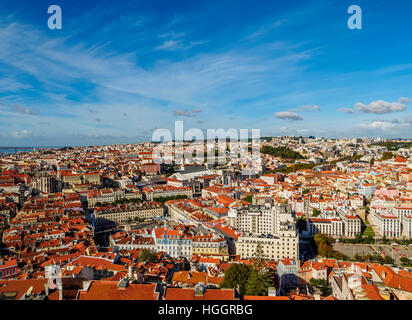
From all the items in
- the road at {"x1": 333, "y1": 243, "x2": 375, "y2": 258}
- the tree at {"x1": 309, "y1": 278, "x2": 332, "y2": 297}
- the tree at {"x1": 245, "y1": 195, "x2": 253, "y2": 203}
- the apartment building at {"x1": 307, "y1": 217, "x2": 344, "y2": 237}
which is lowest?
the road at {"x1": 333, "y1": 243, "x2": 375, "y2": 258}

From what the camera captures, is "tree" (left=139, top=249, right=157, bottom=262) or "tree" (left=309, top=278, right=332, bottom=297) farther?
"tree" (left=139, top=249, right=157, bottom=262)

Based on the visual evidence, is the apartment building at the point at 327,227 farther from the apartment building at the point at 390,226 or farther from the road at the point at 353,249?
the apartment building at the point at 390,226

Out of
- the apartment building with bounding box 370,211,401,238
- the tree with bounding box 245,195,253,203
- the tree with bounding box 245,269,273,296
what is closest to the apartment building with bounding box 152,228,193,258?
the tree with bounding box 245,269,273,296

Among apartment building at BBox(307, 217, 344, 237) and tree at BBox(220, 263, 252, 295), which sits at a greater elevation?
tree at BBox(220, 263, 252, 295)

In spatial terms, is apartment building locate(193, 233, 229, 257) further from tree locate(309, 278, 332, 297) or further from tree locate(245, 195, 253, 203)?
tree locate(245, 195, 253, 203)

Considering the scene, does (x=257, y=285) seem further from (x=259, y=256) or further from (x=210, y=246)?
(x=210, y=246)
